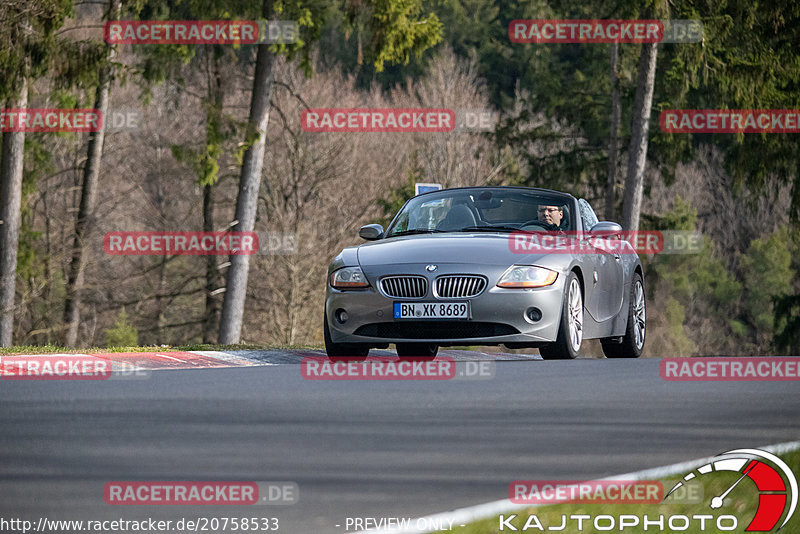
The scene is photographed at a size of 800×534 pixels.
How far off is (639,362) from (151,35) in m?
17.0

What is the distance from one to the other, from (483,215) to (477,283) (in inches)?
Result: 80.5

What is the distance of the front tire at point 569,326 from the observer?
12.3 m

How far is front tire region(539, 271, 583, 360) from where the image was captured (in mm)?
12344

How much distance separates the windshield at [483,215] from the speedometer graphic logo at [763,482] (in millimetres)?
7201
